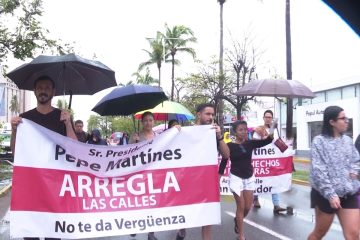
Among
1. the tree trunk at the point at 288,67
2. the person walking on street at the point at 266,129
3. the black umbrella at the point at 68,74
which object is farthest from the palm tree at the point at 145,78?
the black umbrella at the point at 68,74

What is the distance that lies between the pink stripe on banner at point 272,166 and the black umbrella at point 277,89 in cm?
175

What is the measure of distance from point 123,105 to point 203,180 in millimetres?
2724

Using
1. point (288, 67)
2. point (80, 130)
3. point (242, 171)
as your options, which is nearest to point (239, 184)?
point (242, 171)

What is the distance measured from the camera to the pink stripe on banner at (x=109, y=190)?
480 centimetres

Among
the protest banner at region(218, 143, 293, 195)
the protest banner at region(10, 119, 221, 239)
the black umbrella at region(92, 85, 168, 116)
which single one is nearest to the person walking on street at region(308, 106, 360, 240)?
the protest banner at region(10, 119, 221, 239)

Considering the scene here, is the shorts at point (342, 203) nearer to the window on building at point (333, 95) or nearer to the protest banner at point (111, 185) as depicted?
the protest banner at point (111, 185)

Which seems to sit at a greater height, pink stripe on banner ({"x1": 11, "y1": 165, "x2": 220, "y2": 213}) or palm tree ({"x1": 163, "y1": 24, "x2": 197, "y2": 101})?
palm tree ({"x1": 163, "y1": 24, "x2": 197, "y2": 101})

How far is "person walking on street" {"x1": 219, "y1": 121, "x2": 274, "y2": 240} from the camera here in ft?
23.2

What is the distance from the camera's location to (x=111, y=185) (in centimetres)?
511

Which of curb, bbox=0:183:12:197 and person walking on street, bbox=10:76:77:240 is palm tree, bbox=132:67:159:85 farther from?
person walking on street, bbox=10:76:77:240

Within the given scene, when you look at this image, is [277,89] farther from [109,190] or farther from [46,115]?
[46,115]

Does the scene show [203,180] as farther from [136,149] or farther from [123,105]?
[123,105]

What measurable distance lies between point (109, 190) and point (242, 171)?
2.61 meters

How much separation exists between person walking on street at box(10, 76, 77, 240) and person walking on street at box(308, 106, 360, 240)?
2411 millimetres
